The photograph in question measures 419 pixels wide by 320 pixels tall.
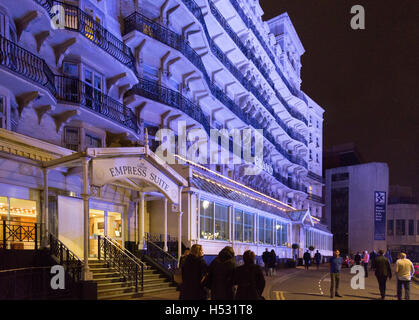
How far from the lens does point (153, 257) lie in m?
16.6

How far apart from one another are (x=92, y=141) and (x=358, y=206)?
6198 centimetres

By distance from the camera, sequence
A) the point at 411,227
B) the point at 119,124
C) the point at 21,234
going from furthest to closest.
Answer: the point at 411,227, the point at 119,124, the point at 21,234

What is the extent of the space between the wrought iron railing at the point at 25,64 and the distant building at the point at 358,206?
5984 centimetres

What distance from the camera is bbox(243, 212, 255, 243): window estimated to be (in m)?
26.2

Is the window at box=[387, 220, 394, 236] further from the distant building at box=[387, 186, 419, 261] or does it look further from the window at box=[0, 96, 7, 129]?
the window at box=[0, 96, 7, 129]

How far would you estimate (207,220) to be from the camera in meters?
20.7

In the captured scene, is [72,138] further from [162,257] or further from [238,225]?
[238,225]

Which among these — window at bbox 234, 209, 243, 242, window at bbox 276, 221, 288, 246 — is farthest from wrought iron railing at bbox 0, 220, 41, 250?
window at bbox 276, 221, 288, 246

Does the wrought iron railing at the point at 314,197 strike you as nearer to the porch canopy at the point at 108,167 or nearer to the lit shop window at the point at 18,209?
the porch canopy at the point at 108,167

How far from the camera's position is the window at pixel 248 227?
2620 cm

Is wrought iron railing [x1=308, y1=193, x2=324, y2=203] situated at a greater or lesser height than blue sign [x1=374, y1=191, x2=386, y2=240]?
greater

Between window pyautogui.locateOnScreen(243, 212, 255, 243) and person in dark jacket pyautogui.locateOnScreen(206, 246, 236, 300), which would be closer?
person in dark jacket pyautogui.locateOnScreen(206, 246, 236, 300)

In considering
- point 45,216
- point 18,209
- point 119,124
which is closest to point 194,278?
point 45,216

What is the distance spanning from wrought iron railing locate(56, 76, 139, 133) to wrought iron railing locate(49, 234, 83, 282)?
18.4ft
